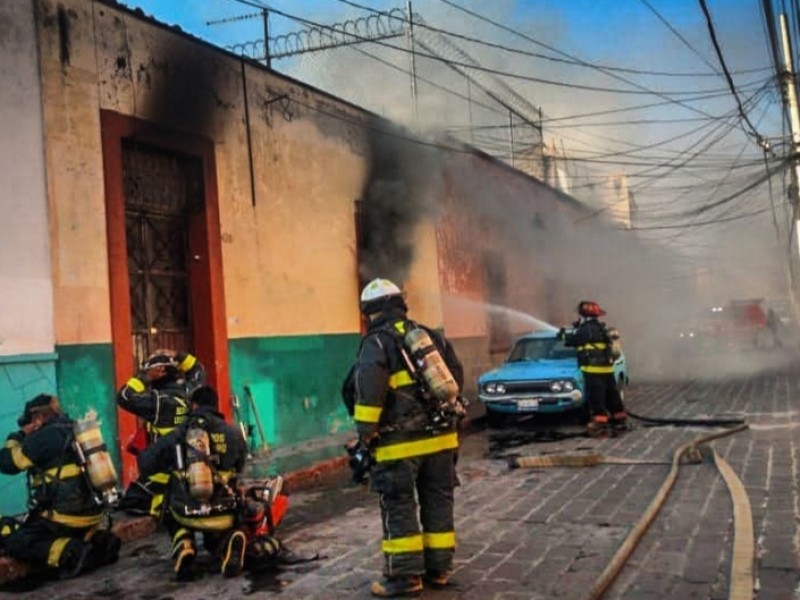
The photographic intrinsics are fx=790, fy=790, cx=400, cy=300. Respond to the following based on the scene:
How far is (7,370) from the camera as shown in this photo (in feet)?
23.2

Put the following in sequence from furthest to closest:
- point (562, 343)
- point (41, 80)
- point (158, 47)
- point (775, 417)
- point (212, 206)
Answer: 1. point (562, 343)
2. point (775, 417)
3. point (212, 206)
4. point (158, 47)
5. point (41, 80)

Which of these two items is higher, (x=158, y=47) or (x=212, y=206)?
(x=158, y=47)

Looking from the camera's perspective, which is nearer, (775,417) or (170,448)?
(170,448)

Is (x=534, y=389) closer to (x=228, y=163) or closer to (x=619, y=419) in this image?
(x=619, y=419)

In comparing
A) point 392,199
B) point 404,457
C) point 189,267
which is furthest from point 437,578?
point 392,199

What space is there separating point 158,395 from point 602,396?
779 cm

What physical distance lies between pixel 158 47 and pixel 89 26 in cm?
106

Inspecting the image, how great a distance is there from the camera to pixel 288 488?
28.2 ft

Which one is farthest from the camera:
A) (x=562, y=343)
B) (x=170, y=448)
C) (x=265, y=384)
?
(x=562, y=343)

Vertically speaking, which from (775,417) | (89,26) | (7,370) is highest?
(89,26)

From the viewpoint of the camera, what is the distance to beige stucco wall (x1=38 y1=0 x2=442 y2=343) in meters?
7.88

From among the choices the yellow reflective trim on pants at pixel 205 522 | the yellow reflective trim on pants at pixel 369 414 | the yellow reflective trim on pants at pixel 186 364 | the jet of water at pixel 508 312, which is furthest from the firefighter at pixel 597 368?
the yellow reflective trim on pants at pixel 369 414

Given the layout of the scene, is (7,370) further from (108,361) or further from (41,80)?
(41,80)

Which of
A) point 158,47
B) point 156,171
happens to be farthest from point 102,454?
point 158,47
